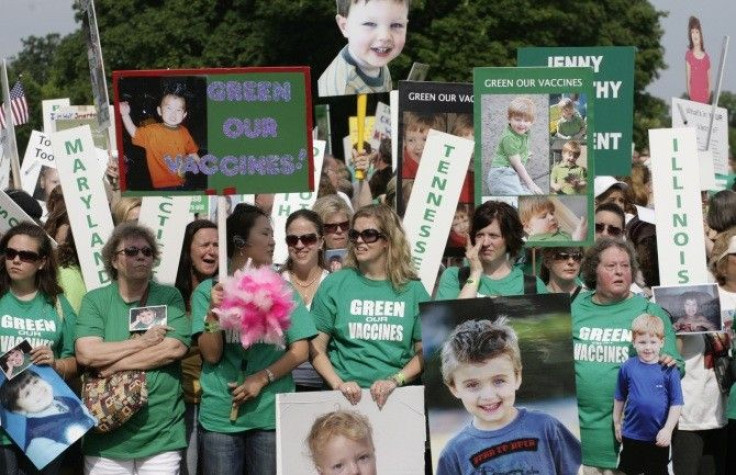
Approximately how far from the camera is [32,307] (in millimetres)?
7539

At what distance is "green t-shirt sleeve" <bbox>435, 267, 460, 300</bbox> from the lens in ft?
24.9

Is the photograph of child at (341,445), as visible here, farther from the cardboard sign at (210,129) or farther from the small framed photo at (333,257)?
the small framed photo at (333,257)

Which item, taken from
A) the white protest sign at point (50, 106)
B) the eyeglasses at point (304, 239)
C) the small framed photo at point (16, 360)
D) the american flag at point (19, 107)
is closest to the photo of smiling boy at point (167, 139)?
the eyeglasses at point (304, 239)

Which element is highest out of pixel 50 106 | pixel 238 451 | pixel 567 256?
pixel 50 106

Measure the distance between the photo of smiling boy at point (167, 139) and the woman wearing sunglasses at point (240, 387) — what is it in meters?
0.56

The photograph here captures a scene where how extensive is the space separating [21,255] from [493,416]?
95.8 inches

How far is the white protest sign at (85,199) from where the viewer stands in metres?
8.55

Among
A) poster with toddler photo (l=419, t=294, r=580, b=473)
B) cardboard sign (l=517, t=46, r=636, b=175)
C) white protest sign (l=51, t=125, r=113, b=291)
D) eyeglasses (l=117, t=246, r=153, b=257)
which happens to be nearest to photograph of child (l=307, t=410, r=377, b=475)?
poster with toddler photo (l=419, t=294, r=580, b=473)

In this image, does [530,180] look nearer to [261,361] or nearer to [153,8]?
[261,361]

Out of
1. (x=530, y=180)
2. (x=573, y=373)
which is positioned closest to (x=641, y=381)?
(x=573, y=373)

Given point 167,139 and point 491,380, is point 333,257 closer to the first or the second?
point 167,139

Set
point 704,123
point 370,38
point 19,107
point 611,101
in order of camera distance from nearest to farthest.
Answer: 1. point 370,38
2. point 611,101
3. point 704,123
4. point 19,107

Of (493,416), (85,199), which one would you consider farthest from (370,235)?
(85,199)

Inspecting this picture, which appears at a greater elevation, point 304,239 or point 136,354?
point 304,239
